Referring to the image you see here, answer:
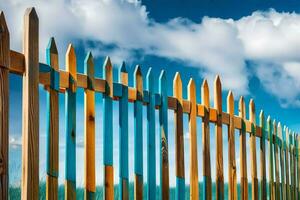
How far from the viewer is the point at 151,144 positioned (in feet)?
Result: 16.4

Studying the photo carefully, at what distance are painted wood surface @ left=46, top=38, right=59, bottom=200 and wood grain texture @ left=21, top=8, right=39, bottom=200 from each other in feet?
0.54

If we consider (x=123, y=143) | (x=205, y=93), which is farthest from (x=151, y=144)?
(x=205, y=93)

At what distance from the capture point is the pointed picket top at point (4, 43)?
3.52 meters

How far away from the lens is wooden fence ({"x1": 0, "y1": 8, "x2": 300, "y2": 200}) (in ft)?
12.0

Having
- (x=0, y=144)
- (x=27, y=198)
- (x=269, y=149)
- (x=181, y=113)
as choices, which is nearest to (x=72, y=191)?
(x=27, y=198)

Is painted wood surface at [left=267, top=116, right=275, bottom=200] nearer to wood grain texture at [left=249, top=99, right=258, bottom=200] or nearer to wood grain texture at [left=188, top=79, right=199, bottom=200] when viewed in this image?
wood grain texture at [left=249, top=99, right=258, bottom=200]

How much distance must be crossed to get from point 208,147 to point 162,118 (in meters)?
0.98

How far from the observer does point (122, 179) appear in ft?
15.1

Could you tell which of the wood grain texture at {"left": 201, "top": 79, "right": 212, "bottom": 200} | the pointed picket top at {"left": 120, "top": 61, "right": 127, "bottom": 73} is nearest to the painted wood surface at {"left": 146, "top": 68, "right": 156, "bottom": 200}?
the pointed picket top at {"left": 120, "top": 61, "right": 127, "bottom": 73}

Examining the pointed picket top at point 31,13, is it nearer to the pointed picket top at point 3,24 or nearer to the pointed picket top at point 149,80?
the pointed picket top at point 3,24

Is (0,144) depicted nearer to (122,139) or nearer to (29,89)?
(29,89)

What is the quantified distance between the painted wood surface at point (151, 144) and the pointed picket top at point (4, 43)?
1697 millimetres

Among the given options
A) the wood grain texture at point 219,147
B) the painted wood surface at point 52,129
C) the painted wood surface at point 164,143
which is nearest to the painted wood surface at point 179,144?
the painted wood surface at point 164,143

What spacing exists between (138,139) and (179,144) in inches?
28.9
